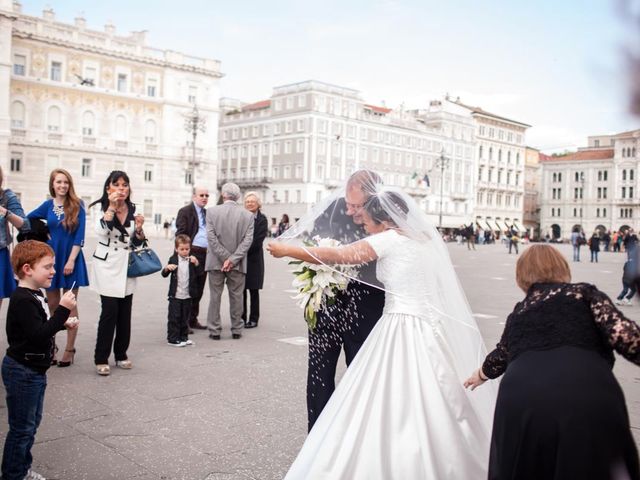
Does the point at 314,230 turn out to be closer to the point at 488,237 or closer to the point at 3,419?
the point at 3,419

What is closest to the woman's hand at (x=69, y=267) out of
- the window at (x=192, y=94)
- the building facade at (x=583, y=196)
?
the window at (x=192, y=94)

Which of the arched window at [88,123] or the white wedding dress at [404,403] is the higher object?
the arched window at [88,123]

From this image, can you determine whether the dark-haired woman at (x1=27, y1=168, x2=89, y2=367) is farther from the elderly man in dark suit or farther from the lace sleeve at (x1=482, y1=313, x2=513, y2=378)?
the lace sleeve at (x1=482, y1=313, x2=513, y2=378)

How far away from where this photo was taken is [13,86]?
174 feet

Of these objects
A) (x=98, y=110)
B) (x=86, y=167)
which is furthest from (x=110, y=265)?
(x=98, y=110)

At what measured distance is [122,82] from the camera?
58969mm

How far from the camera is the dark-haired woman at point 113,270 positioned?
19.9 ft

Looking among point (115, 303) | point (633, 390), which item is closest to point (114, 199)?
point (115, 303)

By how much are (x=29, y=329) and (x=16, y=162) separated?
5534cm

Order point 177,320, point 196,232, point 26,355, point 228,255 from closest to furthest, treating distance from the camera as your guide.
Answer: point 26,355, point 177,320, point 228,255, point 196,232

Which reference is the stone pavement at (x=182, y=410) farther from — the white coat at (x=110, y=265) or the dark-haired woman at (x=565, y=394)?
the dark-haired woman at (x=565, y=394)

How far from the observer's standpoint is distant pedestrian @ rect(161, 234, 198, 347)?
7.61 m

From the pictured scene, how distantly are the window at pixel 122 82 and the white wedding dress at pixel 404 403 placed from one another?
2341 inches

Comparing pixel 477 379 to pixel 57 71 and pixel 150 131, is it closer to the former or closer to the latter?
pixel 57 71
